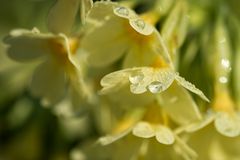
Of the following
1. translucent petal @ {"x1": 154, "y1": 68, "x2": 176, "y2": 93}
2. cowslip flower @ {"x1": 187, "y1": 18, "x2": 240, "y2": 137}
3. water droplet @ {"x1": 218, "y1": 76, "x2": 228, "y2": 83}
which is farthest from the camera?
water droplet @ {"x1": 218, "y1": 76, "x2": 228, "y2": 83}

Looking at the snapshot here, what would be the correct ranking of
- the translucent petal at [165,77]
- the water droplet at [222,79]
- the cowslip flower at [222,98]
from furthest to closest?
1. the water droplet at [222,79]
2. the cowslip flower at [222,98]
3. the translucent petal at [165,77]

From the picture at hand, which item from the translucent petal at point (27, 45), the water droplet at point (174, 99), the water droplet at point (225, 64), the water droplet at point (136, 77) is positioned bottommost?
the water droplet at point (225, 64)

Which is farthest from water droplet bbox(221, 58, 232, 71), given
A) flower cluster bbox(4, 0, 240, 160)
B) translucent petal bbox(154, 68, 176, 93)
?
translucent petal bbox(154, 68, 176, 93)

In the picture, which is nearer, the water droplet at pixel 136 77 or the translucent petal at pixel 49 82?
the water droplet at pixel 136 77

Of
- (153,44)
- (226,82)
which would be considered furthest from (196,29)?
(153,44)

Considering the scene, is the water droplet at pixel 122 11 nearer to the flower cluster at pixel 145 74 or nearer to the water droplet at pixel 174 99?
the flower cluster at pixel 145 74

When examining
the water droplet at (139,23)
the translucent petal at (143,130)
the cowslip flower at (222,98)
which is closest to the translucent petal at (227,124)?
the cowslip flower at (222,98)

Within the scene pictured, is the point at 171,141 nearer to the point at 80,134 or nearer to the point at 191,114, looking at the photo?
the point at 191,114

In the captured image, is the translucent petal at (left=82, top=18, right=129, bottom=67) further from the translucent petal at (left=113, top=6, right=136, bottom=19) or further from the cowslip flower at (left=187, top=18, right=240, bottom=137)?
the cowslip flower at (left=187, top=18, right=240, bottom=137)
